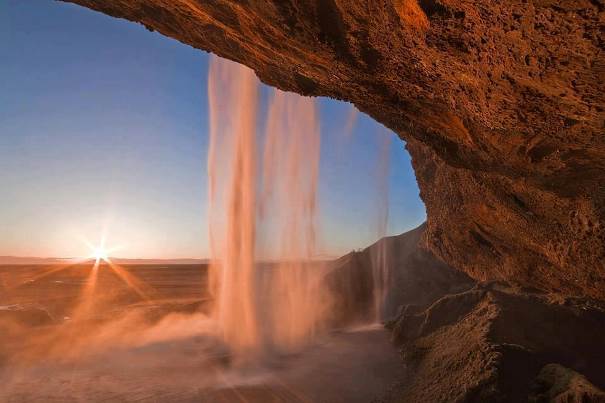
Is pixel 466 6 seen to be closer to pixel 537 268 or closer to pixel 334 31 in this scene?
pixel 334 31

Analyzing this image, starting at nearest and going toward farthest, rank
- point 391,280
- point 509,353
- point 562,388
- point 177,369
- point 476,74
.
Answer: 1. point 476,74
2. point 562,388
3. point 509,353
4. point 177,369
5. point 391,280

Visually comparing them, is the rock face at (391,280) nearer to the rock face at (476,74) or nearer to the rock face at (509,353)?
the rock face at (509,353)

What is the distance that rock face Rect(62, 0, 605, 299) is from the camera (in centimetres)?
256

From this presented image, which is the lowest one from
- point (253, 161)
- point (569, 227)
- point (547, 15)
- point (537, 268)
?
point (537, 268)

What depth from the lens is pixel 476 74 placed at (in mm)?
3146

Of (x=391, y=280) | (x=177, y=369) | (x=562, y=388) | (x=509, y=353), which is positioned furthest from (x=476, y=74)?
(x=391, y=280)

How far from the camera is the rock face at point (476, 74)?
2562 millimetres

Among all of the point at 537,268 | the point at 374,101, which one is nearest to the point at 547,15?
the point at 374,101

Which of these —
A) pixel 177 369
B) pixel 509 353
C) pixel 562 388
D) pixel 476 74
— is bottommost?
pixel 177 369

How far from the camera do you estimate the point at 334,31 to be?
2939 millimetres

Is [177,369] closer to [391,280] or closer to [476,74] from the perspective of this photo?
[476,74]

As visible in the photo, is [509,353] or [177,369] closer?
[509,353]

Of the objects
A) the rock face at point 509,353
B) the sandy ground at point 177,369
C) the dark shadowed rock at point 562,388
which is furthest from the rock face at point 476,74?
the sandy ground at point 177,369

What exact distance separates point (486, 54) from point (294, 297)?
12.8m
